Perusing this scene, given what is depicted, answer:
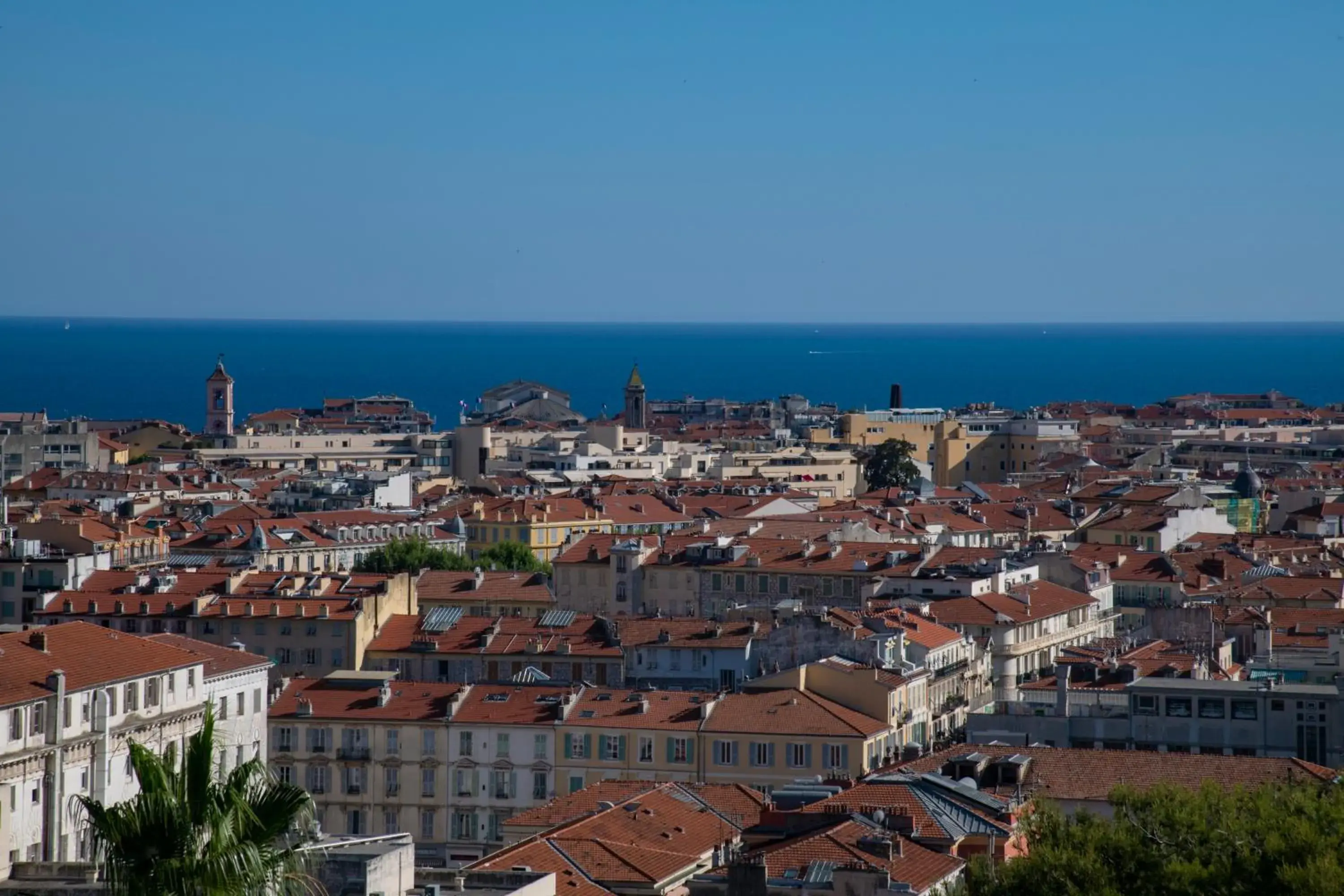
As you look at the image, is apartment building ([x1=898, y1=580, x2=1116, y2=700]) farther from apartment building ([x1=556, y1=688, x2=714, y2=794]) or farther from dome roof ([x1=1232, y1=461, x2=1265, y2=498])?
dome roof ([x1=1232, y1=461, x2=1265, y2=498])

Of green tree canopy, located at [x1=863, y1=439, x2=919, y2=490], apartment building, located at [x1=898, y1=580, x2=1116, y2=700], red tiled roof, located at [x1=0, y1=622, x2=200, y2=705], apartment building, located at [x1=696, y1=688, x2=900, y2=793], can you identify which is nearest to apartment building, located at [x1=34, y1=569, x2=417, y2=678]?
apartment building, located at [x1=898, y1=580, x2=1116, y2=700]

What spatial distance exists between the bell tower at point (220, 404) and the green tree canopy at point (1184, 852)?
99.6 metres

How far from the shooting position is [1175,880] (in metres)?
20.2

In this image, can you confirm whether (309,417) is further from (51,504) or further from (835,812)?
(835,812)

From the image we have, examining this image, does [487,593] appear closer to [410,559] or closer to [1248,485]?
[410,559]

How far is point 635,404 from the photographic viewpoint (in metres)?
132

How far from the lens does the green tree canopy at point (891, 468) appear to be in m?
97.1

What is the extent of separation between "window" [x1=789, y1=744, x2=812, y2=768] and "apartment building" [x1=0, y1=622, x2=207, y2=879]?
7818mm

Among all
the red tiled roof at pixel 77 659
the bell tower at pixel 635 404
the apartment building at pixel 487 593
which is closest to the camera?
the red tiled roof at pixel 77 659

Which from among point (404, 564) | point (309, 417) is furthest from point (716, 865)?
point (309, 417)

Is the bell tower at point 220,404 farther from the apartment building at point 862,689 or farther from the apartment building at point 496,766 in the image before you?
the apartment building at point 496,766

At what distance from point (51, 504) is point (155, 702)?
138 ft

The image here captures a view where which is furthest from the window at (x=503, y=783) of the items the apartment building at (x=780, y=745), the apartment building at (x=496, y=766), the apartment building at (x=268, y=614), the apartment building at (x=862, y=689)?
the apartment building at (x=268, y=614)

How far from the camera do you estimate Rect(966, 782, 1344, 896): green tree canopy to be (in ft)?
65.4
